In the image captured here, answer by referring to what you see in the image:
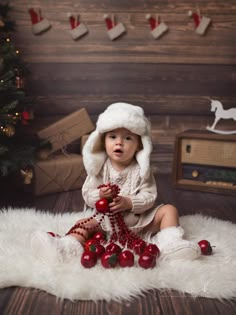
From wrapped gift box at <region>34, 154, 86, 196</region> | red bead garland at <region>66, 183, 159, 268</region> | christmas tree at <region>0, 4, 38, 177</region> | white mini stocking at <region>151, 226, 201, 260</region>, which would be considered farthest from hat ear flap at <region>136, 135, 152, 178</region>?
wrapped gift box at <region>34, 154, 86, 196</region>

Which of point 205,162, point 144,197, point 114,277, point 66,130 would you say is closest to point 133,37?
point 66,130

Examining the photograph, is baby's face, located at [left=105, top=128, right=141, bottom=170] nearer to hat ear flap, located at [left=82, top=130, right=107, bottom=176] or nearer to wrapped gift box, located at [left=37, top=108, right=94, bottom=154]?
hat ear flap, located at [left=82, top=130, right=107, bottom=176]

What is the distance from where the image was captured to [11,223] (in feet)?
4.82

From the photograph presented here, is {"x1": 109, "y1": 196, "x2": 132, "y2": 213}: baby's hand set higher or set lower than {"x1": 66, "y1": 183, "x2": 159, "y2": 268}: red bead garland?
higher

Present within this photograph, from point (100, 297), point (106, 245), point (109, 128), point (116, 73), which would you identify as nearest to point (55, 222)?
point (106, 245)

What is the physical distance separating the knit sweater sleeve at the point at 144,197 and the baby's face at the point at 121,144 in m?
0.12

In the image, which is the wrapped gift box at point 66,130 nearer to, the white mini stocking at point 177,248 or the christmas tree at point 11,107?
the christmas tree at point 11,107

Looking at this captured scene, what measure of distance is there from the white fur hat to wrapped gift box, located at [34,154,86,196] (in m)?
0.73

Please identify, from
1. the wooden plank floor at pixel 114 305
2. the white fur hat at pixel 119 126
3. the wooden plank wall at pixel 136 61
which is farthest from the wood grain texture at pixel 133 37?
the wooden plank floor at pixel 114 305

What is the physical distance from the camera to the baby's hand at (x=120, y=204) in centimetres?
123

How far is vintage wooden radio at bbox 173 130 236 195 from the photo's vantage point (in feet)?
7.12

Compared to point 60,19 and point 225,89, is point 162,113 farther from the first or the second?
point 60,19

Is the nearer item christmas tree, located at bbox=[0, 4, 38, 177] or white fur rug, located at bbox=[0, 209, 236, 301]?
white fur rug, located at bbox=[0, 209, 236, 301]

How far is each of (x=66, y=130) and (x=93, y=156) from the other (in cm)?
91
